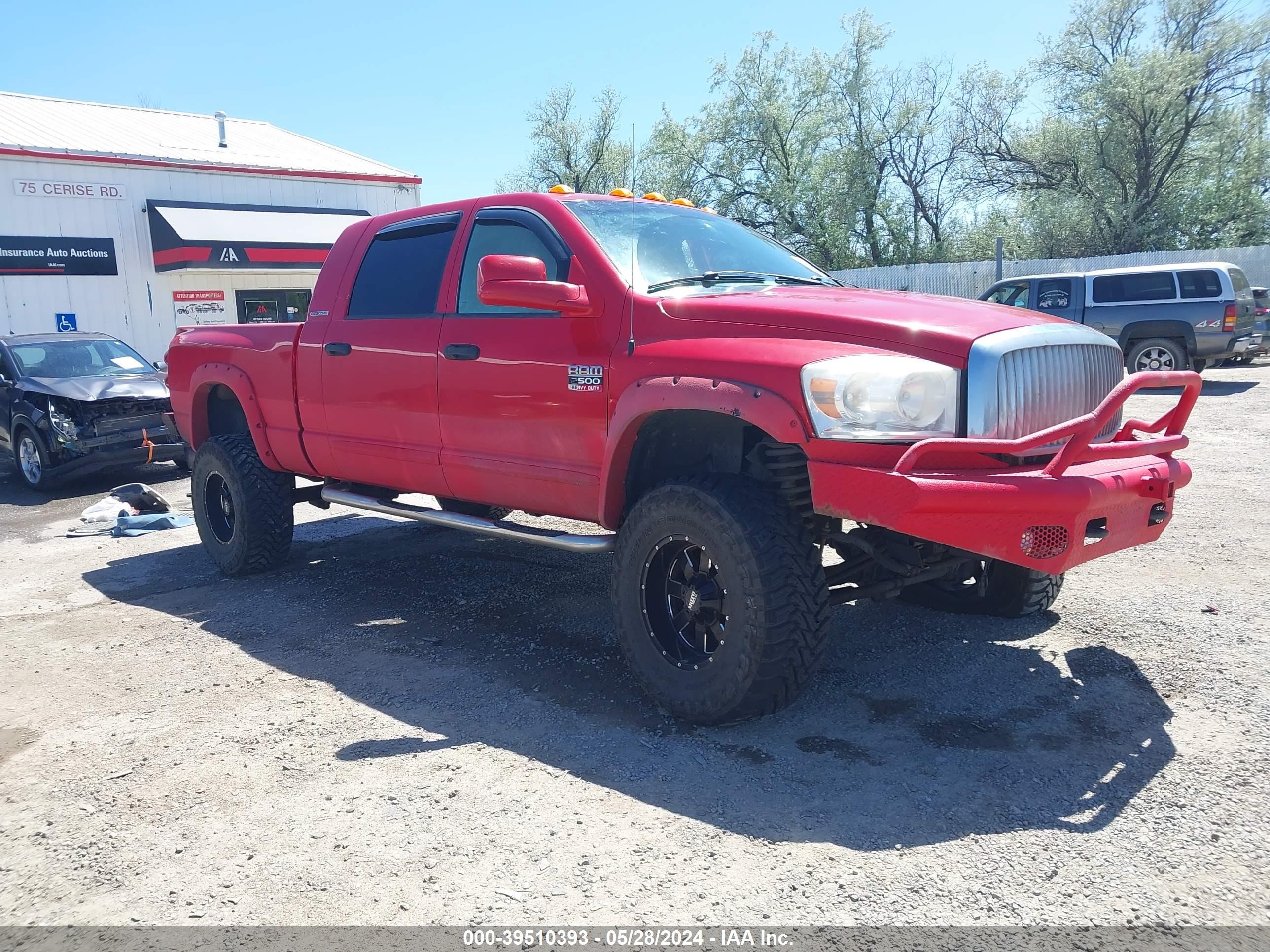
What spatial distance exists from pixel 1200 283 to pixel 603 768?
590 inches

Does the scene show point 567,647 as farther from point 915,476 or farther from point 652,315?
point 915,476

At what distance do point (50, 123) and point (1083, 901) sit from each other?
73.3 ft

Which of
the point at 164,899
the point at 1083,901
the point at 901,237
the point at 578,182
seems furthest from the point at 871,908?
the point at 578,182

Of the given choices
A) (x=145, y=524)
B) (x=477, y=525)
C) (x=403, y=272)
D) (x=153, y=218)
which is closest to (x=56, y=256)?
(x=153, y=218)

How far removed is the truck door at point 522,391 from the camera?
409 cm

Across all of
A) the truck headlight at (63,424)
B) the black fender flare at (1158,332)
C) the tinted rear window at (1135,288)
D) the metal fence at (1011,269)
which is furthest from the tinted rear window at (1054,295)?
the truck headlight at (63,424)

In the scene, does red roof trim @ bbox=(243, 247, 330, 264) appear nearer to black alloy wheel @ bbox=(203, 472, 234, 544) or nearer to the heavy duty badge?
black alloy wheel @ bbox=(203, 472, 234, 544)

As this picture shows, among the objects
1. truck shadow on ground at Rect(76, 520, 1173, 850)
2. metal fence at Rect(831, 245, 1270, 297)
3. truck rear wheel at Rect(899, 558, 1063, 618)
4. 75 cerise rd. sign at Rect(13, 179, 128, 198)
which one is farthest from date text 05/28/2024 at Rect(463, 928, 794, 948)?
metal fence at Rect(831, 245, 1270, 297)

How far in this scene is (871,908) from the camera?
8.30 ft

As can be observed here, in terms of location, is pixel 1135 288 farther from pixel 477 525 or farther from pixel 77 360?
pixel 77 360

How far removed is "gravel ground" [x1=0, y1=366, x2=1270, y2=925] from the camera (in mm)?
2652

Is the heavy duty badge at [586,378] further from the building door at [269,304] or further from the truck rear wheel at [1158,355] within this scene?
the building door at [269,304]

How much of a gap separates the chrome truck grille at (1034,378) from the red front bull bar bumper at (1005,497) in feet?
0.44

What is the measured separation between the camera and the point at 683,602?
3766mm
